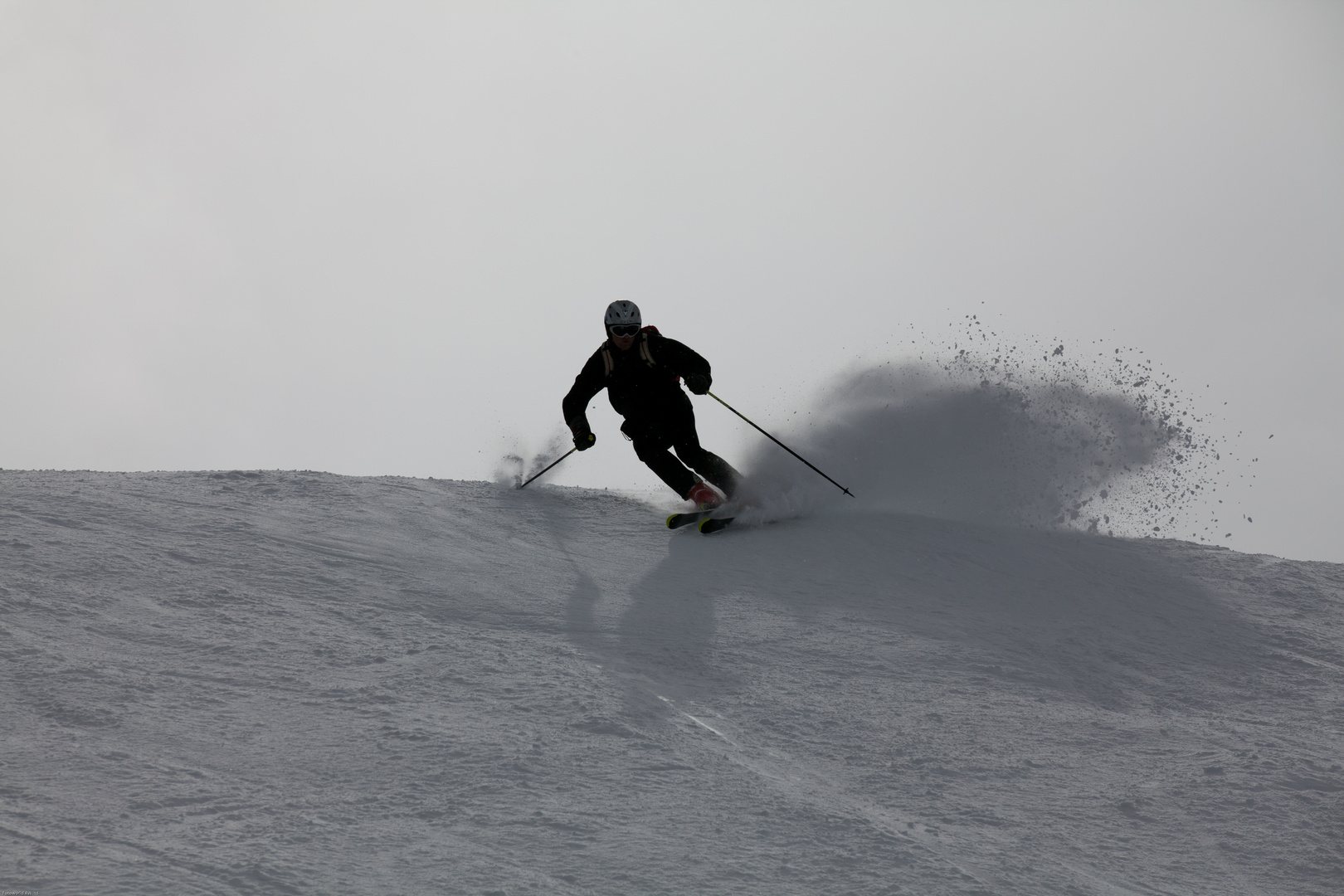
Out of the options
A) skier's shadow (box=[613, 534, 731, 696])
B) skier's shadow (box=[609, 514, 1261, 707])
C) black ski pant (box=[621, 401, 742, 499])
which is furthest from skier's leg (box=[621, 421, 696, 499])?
skier's shadow (box=[613, 534, 731, 696])

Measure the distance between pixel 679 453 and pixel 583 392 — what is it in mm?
826

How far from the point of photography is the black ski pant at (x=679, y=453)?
23.7 ft

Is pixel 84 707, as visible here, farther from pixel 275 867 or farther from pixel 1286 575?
pixel 1286 575

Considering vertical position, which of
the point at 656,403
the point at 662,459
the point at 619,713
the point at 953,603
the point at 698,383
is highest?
the point at 698,383

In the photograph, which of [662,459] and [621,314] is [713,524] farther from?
[621,314]

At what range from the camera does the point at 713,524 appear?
6.78 meters

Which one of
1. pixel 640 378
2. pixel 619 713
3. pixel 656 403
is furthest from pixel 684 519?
pixel 619 713

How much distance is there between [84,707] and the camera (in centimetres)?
324

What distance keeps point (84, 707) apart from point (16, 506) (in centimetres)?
287

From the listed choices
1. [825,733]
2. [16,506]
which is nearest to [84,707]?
[825,733]

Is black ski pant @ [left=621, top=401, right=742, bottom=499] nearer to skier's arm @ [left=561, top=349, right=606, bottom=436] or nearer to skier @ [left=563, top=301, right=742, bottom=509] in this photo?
skier @ [left=563, top=301, right=742, bottom=509]

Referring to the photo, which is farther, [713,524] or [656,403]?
[656,403]

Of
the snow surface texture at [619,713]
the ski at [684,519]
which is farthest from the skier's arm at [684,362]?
the snow surface texture at [619,713]

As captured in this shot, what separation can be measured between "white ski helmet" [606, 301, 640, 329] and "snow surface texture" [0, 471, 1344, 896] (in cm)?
156
